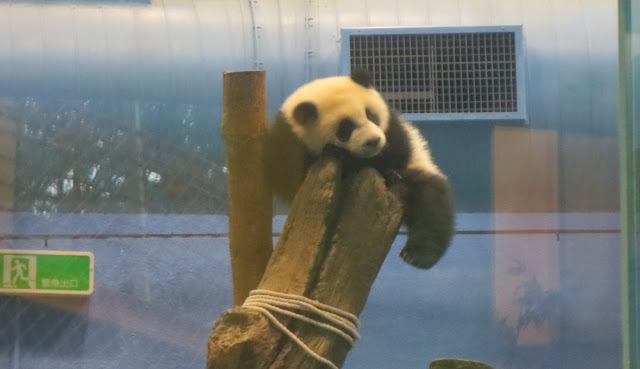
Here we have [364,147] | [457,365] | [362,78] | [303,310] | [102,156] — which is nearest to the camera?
[303,310]

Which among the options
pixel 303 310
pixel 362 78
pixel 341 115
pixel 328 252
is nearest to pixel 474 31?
pixel 362 78

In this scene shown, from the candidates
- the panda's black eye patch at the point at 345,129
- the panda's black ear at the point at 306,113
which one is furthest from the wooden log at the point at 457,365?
the panda's black ear at the point at 306,113

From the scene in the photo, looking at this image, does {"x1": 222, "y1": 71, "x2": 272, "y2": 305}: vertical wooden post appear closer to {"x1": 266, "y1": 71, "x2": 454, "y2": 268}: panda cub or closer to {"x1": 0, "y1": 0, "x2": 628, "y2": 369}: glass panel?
{"x1": 266, "y1": 71, "x2": 454, "y2": 268}: panda cub

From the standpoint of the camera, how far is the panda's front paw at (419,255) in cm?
202

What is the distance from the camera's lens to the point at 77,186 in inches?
124

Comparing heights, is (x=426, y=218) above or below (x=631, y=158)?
below

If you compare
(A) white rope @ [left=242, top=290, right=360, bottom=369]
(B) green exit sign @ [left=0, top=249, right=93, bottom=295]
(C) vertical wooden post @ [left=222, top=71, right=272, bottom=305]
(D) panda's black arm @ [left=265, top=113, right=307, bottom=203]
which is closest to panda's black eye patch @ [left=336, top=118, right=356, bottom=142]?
(D) panda's black arm @ [left=265, top=113, right=307, bottom=203]

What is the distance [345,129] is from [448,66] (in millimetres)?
980

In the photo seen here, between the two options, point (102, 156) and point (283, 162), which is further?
point (102, 156)

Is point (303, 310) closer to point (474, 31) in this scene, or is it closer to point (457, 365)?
point (457, 365)

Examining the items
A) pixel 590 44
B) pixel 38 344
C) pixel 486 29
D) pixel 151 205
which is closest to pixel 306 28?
pixel 486 29

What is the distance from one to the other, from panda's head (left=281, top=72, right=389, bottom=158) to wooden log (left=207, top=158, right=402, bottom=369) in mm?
266

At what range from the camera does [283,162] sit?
2031 millimetres

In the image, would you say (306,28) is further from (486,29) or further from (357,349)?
(357,349)
